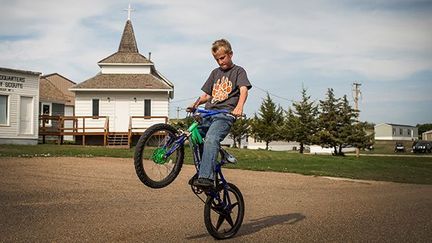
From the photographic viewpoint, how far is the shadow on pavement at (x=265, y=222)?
23.1ft

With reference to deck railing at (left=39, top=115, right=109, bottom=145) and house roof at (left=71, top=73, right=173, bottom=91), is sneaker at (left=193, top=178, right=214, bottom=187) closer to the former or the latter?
deck railing at (left=39, top=115, right=109, bottom=145)

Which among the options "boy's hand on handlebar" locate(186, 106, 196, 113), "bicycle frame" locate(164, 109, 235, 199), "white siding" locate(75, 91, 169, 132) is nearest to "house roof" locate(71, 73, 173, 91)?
"white siding" locate(75, 91, 169, 132)

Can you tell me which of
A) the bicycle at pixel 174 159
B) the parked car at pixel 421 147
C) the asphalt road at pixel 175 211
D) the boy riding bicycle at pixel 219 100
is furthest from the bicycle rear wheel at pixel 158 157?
the parked car at pixel 421 147

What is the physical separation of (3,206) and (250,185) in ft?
24.5

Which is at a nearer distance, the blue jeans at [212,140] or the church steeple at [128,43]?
the blue jeans at [212,140]

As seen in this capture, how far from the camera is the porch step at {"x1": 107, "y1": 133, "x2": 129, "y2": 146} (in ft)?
113

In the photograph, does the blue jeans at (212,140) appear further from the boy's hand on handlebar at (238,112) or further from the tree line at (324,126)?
the tree line at (324,126)

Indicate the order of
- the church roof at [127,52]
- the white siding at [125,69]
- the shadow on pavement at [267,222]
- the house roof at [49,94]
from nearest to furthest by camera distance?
the shadow on pavement at [267,222]
the white siding at [125,69]
the church roof at [127,52]
the house roof at [49,94]

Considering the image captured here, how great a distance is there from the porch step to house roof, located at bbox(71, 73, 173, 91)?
3531mm

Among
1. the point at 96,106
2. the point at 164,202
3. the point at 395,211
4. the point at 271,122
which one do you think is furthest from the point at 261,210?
the point at 271,122

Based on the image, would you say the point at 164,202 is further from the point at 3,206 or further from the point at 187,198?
the point at 3,206

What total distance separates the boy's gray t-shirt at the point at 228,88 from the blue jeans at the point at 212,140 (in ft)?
0.87

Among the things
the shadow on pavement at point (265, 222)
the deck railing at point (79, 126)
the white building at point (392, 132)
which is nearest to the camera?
the shadow on pavement at point (265, 222)

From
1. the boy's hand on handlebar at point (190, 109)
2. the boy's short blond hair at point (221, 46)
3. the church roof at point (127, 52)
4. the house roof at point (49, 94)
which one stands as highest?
the church roof at point (127, 52)
